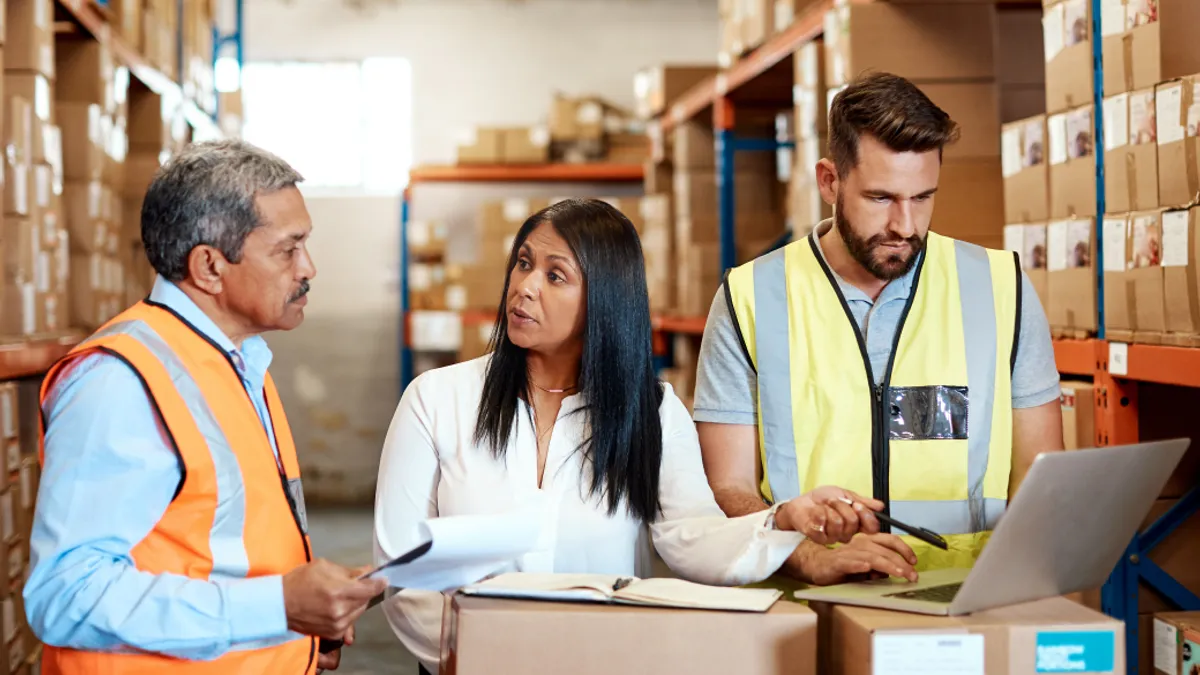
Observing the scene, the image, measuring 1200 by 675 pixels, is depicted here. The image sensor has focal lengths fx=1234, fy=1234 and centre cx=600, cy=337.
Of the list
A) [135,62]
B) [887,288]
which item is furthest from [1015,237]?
[135,62]

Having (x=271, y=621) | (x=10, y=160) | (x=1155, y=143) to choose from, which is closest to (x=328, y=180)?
(x=10, y=160)

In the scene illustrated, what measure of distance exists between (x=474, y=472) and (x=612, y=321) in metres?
0.36

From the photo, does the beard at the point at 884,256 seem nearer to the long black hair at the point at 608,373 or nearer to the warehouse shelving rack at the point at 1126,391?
the long black hair at the point at 608,373

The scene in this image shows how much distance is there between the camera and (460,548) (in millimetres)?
1525

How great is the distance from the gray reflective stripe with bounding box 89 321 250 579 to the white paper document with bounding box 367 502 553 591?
250 mm

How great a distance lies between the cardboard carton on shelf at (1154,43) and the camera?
3.01 meters

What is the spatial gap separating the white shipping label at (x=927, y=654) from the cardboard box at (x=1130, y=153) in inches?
72.1

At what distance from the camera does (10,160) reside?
4051mm

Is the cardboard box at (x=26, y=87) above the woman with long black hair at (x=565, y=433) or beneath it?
above

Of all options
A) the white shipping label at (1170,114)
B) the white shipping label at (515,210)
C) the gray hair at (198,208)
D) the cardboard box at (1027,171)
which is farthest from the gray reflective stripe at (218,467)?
the white shipping label at (515,210)

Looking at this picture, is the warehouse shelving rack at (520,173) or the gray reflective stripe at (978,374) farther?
the warehouse shelving rack at (520,173)

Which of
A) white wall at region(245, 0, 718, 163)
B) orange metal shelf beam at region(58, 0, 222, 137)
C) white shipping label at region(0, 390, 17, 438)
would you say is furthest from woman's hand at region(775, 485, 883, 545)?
white wall at region(245, 0, 718, 163)

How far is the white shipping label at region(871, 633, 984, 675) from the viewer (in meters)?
1.51

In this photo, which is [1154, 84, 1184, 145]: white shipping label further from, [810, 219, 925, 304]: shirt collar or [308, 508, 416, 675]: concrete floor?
[308, 508, 416, 675]: concrete floor
